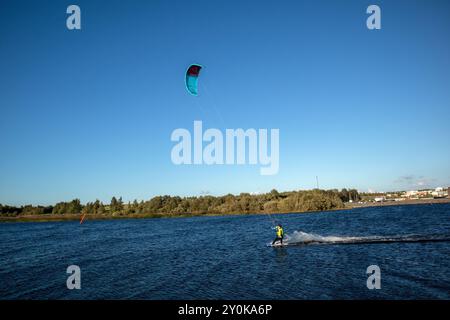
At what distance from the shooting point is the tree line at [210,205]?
125 m

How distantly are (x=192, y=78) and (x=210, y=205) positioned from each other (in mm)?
135482

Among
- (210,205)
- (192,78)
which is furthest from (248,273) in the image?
(210,205)

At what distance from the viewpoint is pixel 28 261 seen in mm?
30031

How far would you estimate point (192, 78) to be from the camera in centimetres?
2498

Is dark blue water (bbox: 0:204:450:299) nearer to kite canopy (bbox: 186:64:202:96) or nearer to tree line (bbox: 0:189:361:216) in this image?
kite canopy (bbox: 186:64:202:96)

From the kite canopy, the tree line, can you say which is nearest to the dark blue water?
the kite canopy

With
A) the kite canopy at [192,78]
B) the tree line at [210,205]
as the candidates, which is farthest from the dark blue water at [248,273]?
the tree line at [210,205]

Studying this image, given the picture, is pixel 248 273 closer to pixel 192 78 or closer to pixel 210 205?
pixel 192 78

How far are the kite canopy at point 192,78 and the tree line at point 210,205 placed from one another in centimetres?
10482

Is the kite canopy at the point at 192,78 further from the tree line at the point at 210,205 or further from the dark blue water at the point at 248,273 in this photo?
the tree line at the point at 210,205

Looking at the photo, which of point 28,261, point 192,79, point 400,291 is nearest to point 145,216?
point 28,261

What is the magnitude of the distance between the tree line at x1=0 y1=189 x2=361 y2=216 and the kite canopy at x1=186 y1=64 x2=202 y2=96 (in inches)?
4127

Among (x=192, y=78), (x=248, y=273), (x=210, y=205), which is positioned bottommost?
(x=210, y=205)
